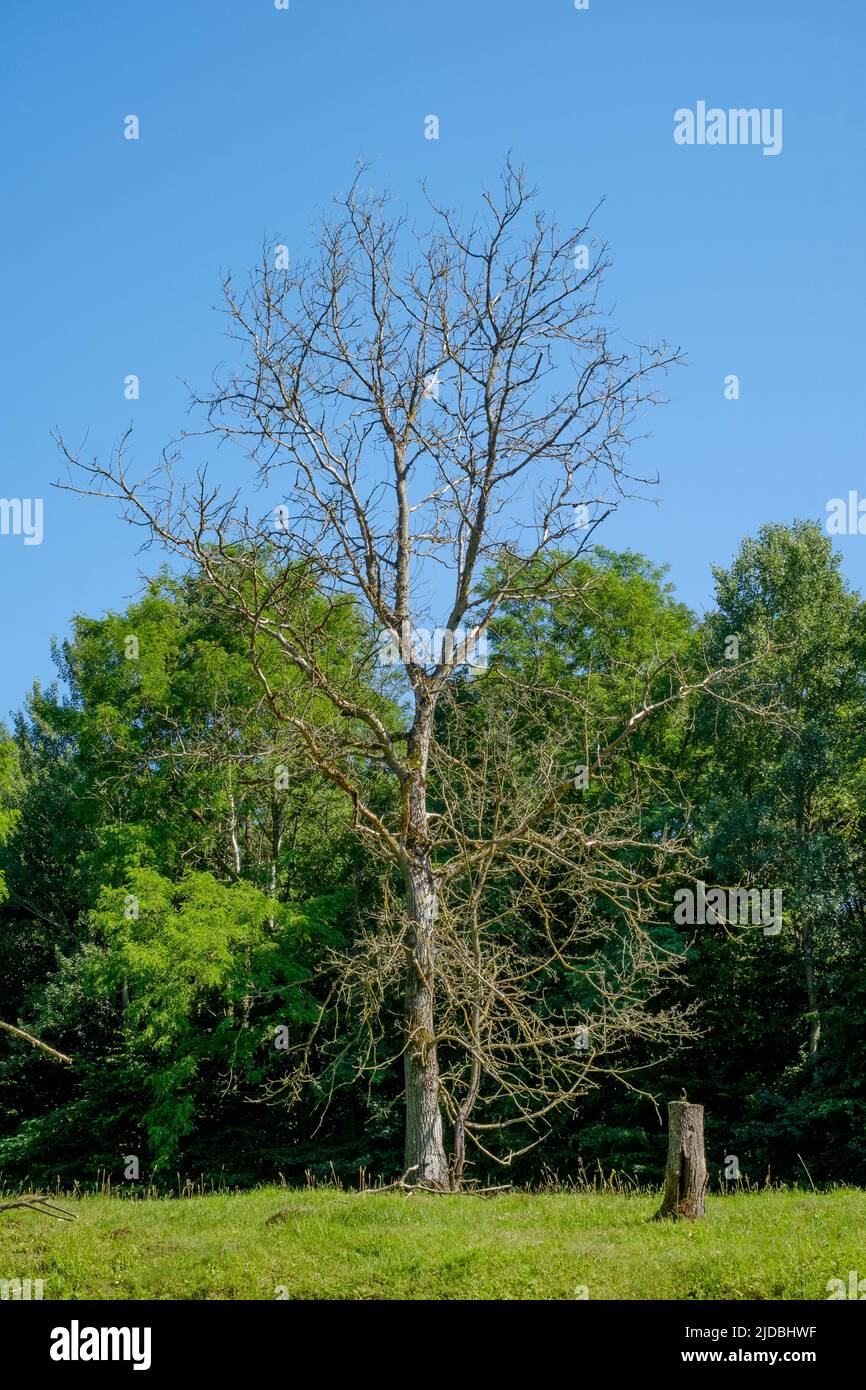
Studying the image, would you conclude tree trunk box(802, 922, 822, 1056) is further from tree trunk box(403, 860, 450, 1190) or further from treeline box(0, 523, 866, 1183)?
tree trunk box(403, 860, 450, 1190)

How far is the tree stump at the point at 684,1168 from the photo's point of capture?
11.0 metres

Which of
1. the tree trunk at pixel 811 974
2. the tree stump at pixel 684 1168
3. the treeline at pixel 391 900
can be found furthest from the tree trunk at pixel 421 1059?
the tree trunk at pixel 811 974

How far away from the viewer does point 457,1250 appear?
10.1 metres

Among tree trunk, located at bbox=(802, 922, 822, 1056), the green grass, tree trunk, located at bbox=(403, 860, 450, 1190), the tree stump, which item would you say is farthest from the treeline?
the tree stump

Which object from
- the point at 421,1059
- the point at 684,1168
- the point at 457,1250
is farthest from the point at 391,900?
the point at 457,1250

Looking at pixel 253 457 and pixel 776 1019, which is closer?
pixel 253 457

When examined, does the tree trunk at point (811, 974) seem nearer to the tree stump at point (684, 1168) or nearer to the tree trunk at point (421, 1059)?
the tree trunk at point (421, 1059)

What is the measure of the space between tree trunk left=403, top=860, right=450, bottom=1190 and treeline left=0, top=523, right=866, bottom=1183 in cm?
Result: 572

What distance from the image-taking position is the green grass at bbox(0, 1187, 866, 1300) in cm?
922

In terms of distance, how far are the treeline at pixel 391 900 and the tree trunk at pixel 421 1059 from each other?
572 centimetres

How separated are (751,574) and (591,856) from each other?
13599 mm

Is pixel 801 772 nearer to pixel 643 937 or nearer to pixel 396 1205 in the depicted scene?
pixel 643 937
